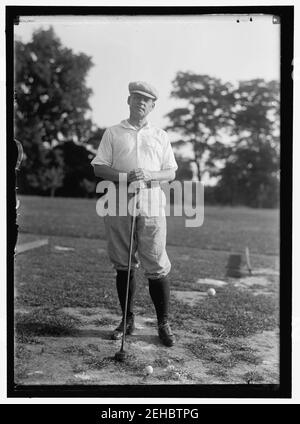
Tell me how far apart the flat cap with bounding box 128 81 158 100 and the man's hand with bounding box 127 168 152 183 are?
549 millimetres

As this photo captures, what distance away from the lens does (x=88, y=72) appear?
4.08 m

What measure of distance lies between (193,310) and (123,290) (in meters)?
0.84

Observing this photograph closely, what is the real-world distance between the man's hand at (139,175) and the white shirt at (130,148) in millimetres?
59

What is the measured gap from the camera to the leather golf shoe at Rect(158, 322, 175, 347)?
394 cm

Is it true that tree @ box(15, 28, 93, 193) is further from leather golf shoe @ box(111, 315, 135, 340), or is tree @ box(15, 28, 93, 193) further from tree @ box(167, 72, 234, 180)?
leather golf shoe @ box(111, 315, 135, 340)

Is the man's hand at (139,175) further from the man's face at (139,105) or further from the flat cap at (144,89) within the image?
the flat cap at (144,89)

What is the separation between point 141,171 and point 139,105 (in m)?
0.49

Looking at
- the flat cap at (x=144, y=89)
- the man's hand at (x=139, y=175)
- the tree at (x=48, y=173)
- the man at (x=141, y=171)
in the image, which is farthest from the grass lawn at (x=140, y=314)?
the flat cap at (x=144, y=89)

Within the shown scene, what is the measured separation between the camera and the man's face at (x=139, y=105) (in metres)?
3.84

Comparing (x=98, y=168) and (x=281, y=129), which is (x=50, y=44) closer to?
(x=98, y=168)

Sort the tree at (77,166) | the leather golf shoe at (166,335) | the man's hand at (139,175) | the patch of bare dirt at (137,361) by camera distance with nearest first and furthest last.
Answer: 1. the patch of bare dirt at (137,361)
2. the man's hand at (139,175)
3. the leather golf shoe at (166,335)
4. the tree at (77,166)

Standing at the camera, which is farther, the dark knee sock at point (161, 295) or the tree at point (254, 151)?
the tree at point (254, 151)

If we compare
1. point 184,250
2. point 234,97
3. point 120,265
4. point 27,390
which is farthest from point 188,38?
point 184,250

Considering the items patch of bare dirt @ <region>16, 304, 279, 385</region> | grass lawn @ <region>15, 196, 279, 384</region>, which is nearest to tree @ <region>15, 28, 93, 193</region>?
grass lawn @ <region>15, 196, 279, 384</region>
